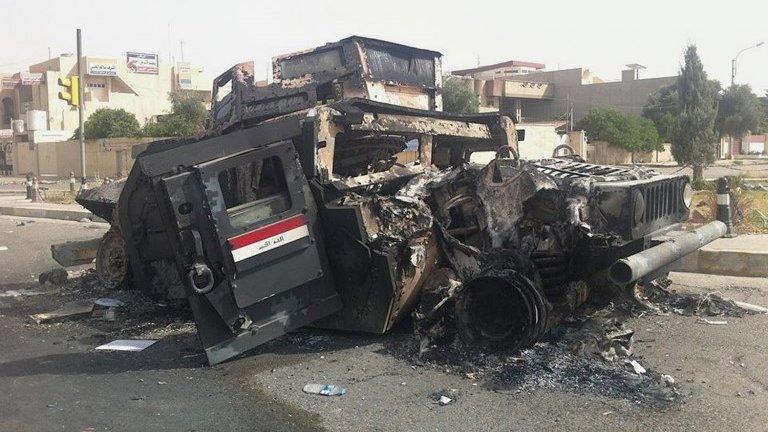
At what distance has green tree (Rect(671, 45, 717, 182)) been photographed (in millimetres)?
26438

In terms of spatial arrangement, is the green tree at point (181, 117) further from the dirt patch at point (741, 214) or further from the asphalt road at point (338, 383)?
the asphalt road at point (338, 383)

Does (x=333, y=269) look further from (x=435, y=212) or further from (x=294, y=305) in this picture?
(x=435, y=212)

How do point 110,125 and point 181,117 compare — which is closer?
point 110,125

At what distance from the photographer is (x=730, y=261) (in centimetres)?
735

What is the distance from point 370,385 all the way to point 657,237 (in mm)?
2183

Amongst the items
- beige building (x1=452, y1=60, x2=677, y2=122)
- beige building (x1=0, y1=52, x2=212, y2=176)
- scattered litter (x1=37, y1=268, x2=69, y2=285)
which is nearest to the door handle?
scattered litter (x1=37, y1=268, x2=69, y2=285)

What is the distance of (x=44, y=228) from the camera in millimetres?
13836

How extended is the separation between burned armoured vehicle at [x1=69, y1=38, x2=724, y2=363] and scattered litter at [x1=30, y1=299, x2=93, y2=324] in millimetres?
1586

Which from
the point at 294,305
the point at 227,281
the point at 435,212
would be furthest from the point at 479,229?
the point at 227,281

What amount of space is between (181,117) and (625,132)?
93.3 feet

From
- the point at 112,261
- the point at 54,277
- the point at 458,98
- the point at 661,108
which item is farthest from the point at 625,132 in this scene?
the point at 112,261

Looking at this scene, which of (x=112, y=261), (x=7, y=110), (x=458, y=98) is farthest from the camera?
(x=7, y=110)

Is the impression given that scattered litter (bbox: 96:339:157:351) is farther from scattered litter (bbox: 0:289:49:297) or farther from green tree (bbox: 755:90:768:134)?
green tree (bbox: 755:90:768:134)

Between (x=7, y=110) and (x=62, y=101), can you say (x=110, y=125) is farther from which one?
(x=7, y=110)
